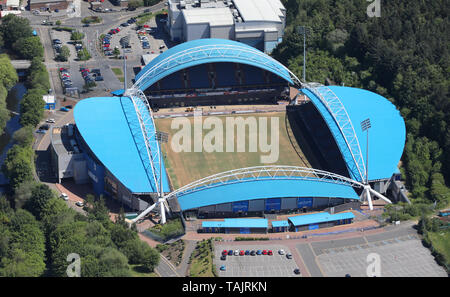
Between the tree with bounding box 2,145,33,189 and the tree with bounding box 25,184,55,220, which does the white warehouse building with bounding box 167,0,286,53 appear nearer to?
the tree with bounding box 2,145,33,189

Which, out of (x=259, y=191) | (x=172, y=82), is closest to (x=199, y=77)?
(x=172, y=82)

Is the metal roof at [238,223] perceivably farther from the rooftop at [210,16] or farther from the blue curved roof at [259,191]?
the rooftop at [210,16]

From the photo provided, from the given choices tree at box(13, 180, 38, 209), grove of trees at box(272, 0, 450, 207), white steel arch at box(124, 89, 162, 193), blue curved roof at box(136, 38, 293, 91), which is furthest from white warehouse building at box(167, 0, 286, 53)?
tree at box(13, 180, 38, 209)

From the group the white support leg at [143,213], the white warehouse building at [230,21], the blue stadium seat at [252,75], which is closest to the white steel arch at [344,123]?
the blue stadium seat at [252,75]

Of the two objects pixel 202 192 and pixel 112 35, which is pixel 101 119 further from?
pixel 112 35

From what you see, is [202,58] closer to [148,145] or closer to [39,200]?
[148,145]

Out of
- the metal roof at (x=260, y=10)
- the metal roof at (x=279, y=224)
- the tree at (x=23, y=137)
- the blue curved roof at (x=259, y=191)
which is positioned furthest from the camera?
the metal roof at (x=260, y=10)
